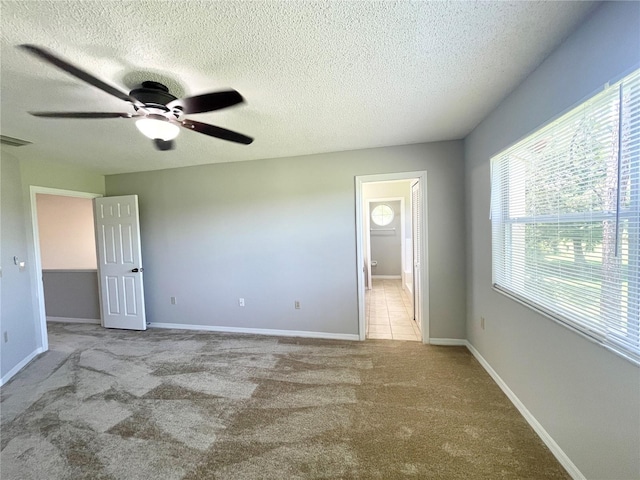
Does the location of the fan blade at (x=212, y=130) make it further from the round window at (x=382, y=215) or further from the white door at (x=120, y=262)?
the round window at (x=382, y=215)

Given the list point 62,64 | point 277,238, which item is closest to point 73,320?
point 277,238

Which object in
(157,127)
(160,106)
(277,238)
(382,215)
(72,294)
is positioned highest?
(160,106)

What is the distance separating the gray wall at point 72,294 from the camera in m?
4.18

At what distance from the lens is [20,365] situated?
109 inches

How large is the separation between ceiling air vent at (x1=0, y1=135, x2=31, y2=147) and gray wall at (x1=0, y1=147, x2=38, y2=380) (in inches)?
13.7

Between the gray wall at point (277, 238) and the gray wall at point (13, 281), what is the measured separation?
1.21 m

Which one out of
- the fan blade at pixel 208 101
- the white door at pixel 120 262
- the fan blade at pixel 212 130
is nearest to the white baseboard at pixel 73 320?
the white door at pixel 120 262

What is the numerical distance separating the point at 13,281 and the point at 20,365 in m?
Answer: 0.92

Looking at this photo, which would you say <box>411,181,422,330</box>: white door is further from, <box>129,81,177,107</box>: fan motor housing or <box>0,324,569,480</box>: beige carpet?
<box>129,81,177,107</box>: fan motor housing

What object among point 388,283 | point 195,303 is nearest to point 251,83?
point 195,303

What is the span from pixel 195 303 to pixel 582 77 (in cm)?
444

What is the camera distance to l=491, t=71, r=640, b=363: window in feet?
3.51

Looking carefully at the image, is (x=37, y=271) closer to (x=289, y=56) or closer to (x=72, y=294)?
(x=72, y=294)

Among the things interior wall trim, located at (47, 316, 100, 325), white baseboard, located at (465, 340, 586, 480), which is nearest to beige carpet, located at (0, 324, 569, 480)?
white baseboard, located at (465, 340, 586, 480)
